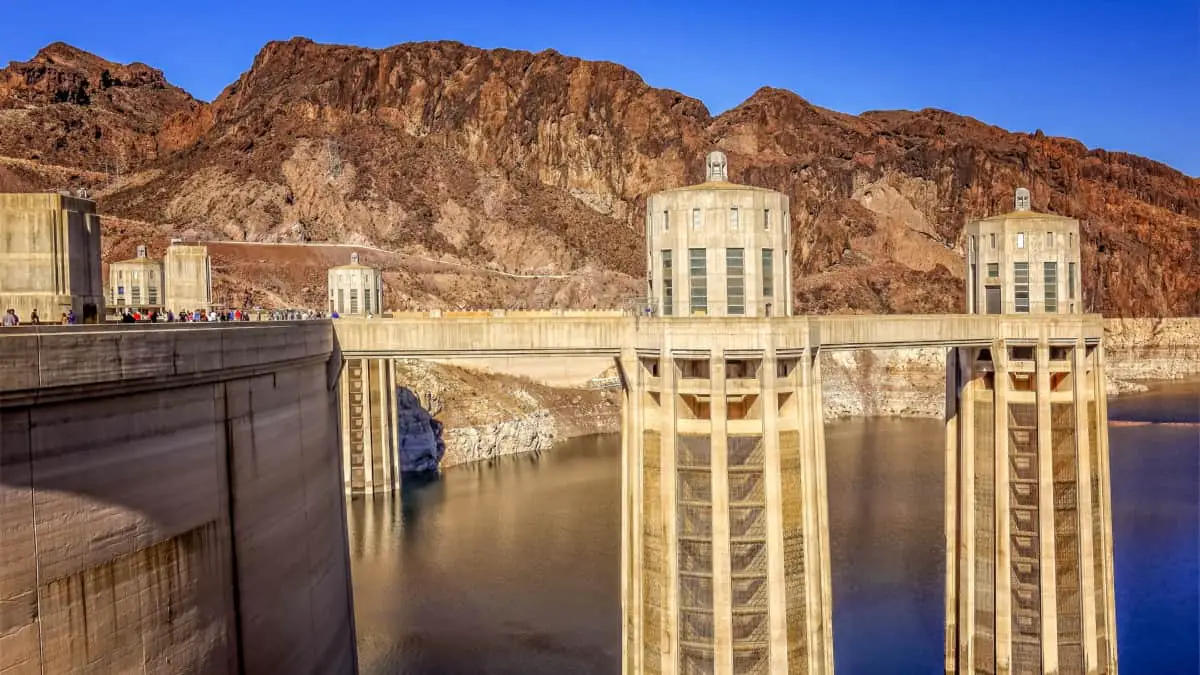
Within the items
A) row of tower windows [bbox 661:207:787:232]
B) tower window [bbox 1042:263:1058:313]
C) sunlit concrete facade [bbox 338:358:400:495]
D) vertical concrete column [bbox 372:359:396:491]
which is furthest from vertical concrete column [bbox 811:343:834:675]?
vertical concrete column [bbox 372:359:396:491]

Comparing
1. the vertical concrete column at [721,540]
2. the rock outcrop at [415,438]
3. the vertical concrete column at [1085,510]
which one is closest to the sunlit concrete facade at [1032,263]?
the vertical concrete column at [1085,510]

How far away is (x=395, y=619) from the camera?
42312 millimetres

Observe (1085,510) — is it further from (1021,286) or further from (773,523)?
(773,523)

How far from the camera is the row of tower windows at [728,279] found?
23578 millimetres

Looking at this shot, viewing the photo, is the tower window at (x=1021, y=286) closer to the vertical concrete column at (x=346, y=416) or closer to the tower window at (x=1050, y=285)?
the tower window at (x=1050, y=285)

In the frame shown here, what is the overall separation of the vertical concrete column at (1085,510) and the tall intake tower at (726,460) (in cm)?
1125

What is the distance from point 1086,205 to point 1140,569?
166 meters

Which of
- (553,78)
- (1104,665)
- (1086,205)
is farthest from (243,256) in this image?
(1086,205)

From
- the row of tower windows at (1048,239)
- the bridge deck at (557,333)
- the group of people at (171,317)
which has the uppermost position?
the row of tower windows at (1048,239)

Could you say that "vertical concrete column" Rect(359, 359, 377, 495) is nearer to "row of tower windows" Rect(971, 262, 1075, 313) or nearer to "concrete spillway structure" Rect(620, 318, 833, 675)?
"row of tower windows" Rect(971, 262, 1075, 313)

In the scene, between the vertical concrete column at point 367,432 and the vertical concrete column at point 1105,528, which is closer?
the vertical concrete column at point 1105,528

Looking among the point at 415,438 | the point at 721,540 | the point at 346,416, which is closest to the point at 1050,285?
the point at 721,540

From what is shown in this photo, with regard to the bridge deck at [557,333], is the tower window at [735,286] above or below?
above

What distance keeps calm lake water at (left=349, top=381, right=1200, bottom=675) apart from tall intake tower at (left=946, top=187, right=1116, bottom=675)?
637 cm
